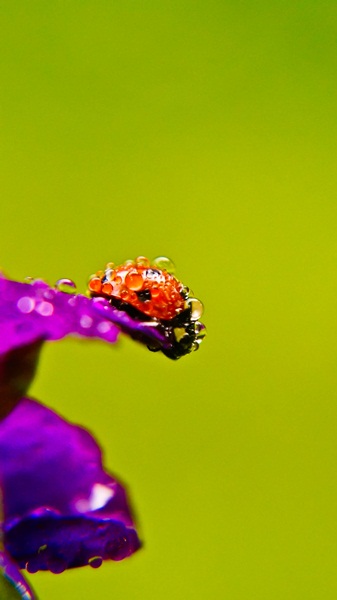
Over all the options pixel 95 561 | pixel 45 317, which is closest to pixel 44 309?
pixel 45 317

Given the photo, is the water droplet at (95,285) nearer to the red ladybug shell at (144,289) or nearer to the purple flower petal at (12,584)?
the red ladybug shell at (144,289)

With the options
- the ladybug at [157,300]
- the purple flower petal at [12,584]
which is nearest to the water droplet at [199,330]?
the ladybug at [157,300]

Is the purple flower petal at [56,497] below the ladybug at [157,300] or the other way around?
below

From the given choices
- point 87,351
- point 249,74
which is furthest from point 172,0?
point 87,351

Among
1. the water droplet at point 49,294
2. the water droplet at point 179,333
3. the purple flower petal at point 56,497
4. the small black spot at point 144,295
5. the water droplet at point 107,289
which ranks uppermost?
the small black spot at point 144,295

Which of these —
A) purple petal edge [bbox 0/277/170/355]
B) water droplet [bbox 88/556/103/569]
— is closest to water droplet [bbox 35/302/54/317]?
purple petal edge [bbox 0/277/170/355]

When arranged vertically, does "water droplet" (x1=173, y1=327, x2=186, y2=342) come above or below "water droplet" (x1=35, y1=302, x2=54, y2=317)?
below

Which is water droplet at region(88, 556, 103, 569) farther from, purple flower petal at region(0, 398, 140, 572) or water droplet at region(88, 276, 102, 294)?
water droplet at region(88, 276, 102, 294)
